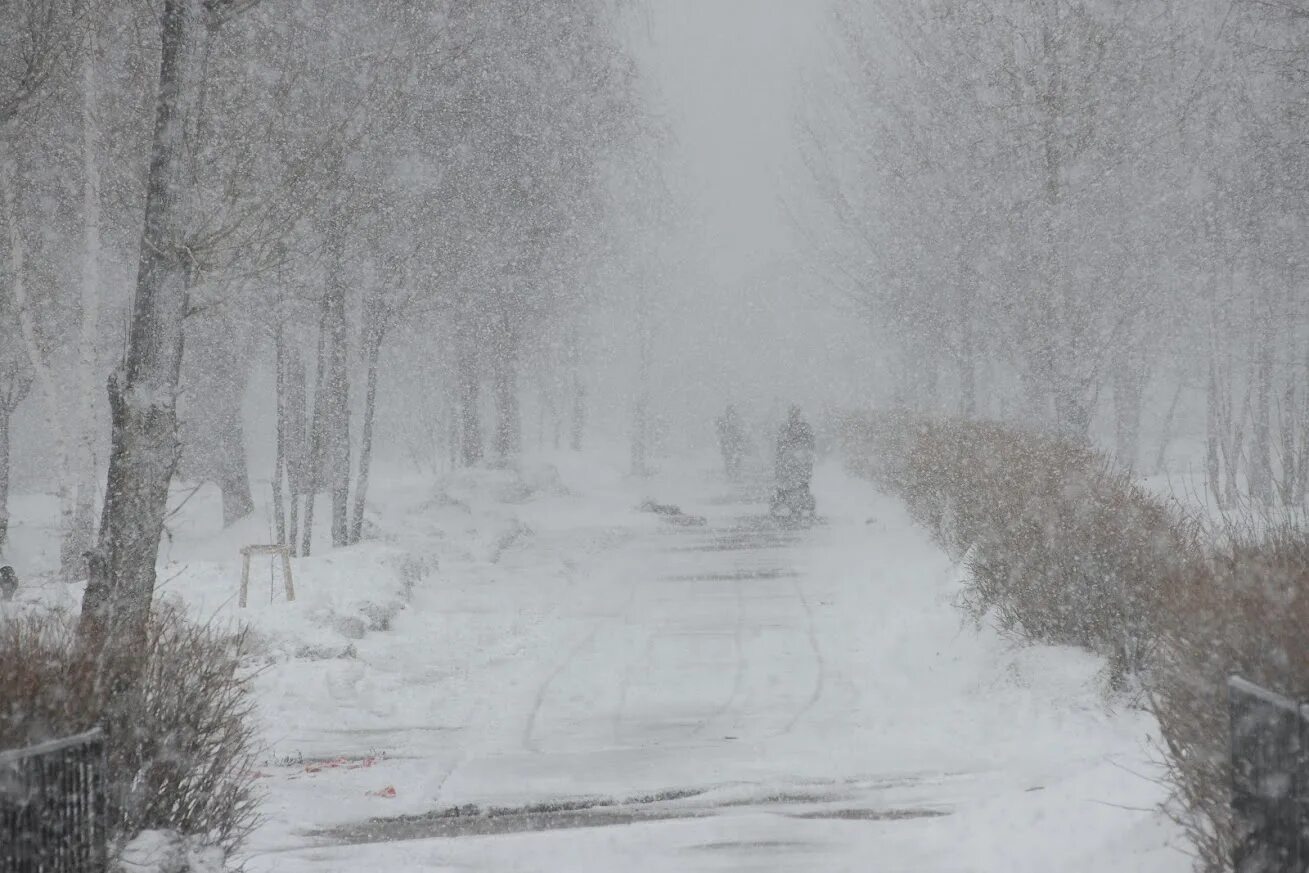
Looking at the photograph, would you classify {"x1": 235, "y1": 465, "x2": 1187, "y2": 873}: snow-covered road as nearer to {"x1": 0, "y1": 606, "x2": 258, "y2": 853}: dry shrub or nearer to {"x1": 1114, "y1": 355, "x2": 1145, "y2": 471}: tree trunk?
{"x1": 0, "y1": 606, "x2": 258, "y2": 853}: dry shrub

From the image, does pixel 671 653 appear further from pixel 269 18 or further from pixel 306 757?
pixel 269 18

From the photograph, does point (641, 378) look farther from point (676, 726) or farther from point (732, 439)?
point (676, 726)

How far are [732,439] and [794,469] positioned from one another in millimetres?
14043

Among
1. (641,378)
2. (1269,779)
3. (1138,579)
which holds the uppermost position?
(641,378)

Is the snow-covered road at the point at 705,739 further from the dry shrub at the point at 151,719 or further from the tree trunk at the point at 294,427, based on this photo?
the tree trunk at the point at 294,427

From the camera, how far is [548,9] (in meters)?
18.7

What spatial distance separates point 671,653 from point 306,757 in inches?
161

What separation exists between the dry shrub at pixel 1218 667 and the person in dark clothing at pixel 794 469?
54.1 ft

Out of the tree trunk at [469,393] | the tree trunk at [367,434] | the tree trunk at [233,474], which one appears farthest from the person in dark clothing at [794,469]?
the tree trunk at [233,474]

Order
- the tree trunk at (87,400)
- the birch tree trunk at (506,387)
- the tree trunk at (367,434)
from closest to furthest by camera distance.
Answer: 1. the tree trunk at (87,400)
2. the tree trunk at (367,434)
3. the birch tree trunk at (506,387)

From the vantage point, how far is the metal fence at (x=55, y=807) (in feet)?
10.9

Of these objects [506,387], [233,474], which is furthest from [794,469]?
[233,474]

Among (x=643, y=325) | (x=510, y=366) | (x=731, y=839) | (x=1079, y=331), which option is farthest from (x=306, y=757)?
(x=643, y=325)

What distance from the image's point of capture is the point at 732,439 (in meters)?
35.1
